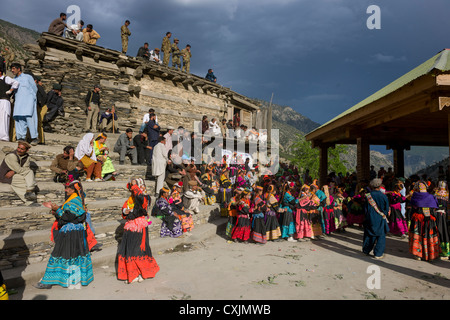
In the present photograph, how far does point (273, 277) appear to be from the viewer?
470 centimetres

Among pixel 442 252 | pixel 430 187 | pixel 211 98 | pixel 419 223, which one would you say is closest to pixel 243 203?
pixel 419 223

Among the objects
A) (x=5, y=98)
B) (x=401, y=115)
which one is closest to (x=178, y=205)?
(x=5, y=98)

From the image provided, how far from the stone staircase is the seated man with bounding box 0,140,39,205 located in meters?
0.14

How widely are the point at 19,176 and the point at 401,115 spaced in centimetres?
926

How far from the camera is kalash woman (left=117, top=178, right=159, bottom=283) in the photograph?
4395 millimetres

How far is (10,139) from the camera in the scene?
7.45 meters

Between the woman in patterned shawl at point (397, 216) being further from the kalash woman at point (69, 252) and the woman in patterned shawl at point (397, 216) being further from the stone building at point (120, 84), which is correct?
the stone building at point (120, 84)

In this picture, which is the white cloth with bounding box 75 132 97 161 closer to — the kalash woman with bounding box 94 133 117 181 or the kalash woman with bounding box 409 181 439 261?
the kalash woman with bounding box 94 133 117 181

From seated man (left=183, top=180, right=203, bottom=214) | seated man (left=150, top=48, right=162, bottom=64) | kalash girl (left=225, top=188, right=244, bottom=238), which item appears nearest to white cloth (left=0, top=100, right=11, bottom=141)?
seated man (left=183, top=180, right=203, bottom=214)

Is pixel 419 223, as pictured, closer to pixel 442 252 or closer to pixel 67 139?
pixel 442 252

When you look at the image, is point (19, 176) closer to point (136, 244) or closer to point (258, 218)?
point (136, 244)

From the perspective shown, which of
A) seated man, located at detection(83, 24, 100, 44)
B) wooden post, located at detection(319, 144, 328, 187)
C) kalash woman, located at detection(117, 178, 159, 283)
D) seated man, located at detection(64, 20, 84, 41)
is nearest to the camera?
kalash woman, located at detection(117, 178, 159, 283)

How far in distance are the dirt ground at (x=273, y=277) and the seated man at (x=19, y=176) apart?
233 cm
